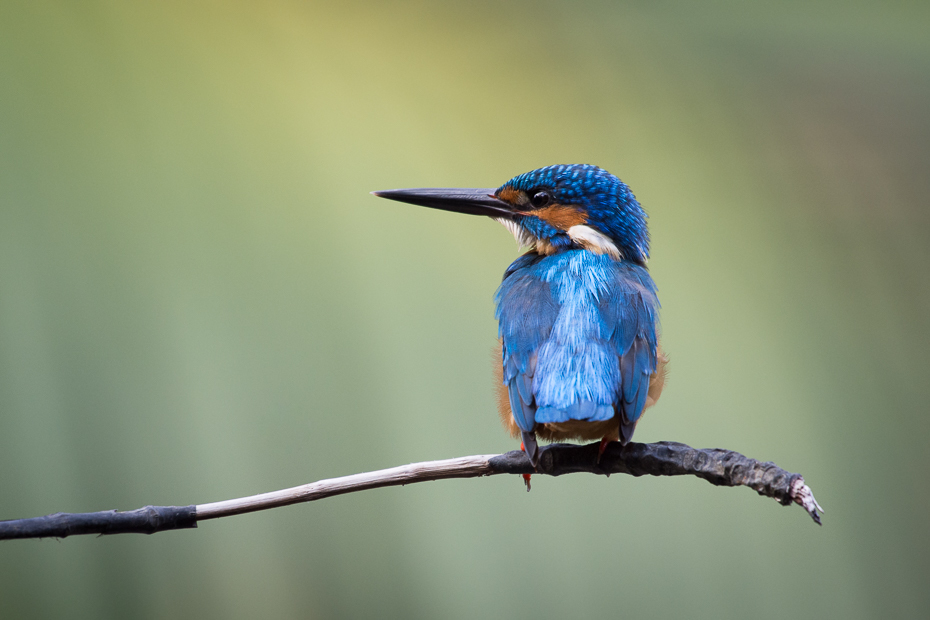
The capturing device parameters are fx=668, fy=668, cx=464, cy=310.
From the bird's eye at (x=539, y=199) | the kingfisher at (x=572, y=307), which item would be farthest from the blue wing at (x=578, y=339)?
the bird's eye at (x=539, y=199)

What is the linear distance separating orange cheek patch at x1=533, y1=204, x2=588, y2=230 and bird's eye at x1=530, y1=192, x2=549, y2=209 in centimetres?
2

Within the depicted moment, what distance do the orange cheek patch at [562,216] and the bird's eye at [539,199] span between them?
2 centimetres

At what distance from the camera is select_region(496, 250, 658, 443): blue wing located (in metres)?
0.86

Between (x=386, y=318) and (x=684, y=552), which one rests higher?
(x=386, y=318)

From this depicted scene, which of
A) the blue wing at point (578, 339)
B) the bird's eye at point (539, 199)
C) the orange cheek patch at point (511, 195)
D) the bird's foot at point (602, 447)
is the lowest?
the bird's foot at point (602, 447)

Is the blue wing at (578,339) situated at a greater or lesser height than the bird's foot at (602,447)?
greater

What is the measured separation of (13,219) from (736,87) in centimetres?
180

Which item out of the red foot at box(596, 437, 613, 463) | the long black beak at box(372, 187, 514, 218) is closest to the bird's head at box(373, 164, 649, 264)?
the long black beak at box(372, 187, 514, 218)

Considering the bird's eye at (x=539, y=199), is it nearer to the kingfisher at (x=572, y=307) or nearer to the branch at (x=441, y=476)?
the kingfisher at (x=572, y=307)

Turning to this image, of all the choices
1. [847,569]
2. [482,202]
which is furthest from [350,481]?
[847,569]

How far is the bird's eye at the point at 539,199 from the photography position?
3.72 feet

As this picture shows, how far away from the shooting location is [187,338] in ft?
4.66

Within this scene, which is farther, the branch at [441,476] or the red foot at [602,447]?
the red foot at [602,447]

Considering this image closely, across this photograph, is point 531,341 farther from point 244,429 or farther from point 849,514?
point 849,514
